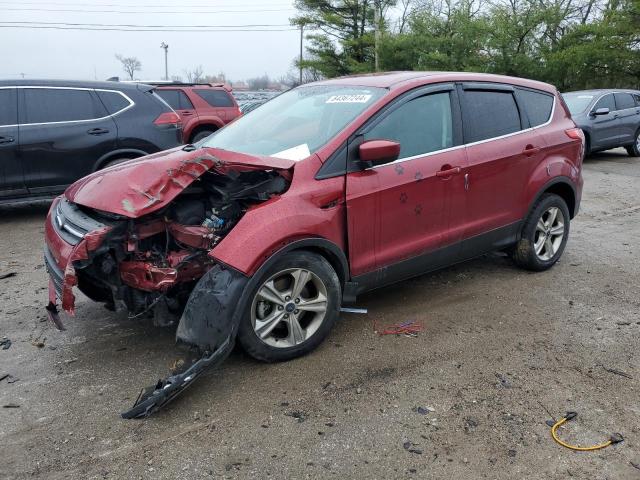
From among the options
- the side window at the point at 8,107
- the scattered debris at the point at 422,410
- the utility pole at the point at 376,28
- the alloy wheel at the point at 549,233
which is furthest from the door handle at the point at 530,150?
the utility pole at the point at 376,28

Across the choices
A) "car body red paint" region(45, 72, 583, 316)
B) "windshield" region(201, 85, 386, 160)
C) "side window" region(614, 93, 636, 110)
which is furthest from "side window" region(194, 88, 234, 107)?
"side window" region(614, 93, 636, 110)

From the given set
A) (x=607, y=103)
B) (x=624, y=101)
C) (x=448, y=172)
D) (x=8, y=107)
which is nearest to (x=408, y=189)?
Result: (x=448, y=172)

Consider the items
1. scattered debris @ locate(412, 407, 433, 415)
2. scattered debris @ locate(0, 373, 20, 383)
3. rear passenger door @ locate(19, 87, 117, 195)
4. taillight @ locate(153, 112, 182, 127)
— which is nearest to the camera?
scattered debris @ locate(412, 407, 433, 415)

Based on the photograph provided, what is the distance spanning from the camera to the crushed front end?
3.13m

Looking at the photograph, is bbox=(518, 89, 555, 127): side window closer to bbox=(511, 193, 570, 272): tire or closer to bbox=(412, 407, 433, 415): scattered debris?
bbox=(511, 193, 570, 272): tire

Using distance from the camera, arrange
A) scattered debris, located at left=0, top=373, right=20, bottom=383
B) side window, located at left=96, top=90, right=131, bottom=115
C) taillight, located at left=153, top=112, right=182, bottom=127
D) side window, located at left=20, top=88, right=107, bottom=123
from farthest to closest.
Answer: taillight, located at left=153, top=112, right=182, bottom=127 → side window, located at left=96, top=90, right=131, bottom=115 → side window, located at left=20, top=88, right=107, bottom=123 → scattered debris, located at left=0, top=373, right=20, bottom=383

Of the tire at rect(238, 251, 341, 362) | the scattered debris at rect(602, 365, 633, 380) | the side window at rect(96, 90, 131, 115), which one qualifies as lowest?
the scattered debris at rect(602, 365, 633, 380)

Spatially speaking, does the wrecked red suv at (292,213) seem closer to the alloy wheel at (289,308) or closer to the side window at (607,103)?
the alloy wheel at (289,308)

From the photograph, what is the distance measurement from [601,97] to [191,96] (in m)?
9.20

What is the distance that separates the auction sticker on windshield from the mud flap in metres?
1.59

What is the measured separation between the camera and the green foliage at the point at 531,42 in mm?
22422

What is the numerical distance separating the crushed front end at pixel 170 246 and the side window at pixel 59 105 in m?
4.11

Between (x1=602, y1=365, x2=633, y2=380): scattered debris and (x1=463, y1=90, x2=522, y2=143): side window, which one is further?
(x1=463, y1=90, x2=522, y2=143): side window

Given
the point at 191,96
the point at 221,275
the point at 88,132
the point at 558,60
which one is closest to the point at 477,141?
the point at 221,275
